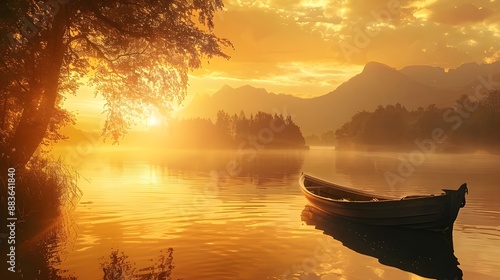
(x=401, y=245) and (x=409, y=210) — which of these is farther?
(x=409, y=210)

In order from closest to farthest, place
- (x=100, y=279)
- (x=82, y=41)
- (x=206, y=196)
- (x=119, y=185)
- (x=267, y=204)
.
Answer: (x=100, y=279), (x=82, y=41), (x=267, y=204), (x=206, y=196), (x=119, y=185)

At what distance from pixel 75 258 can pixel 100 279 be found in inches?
→ 113

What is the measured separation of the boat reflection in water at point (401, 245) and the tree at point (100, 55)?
36.8ft

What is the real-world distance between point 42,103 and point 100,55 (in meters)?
3.97

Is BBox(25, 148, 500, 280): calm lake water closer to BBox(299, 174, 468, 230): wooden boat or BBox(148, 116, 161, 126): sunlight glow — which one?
BBox(299, 174, 468, 230): wooden boat

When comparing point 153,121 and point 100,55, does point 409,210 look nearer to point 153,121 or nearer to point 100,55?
point 153,121

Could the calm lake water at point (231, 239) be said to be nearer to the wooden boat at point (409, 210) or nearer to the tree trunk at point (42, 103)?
the wooden boat at point (409, 210)

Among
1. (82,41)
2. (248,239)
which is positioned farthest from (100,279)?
(82,41)

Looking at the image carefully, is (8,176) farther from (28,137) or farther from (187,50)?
(187,50)

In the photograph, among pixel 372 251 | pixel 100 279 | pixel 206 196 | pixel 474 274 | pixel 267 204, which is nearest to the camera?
pixel 100 279

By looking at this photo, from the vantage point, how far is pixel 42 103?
20453mm

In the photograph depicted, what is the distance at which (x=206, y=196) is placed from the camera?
118 feet

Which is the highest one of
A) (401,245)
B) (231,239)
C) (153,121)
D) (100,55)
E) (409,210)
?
(100,55)

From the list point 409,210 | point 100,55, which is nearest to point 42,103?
point 100,55
